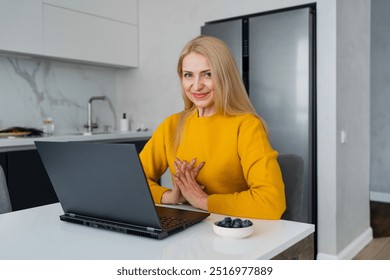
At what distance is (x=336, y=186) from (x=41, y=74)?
2487 mm

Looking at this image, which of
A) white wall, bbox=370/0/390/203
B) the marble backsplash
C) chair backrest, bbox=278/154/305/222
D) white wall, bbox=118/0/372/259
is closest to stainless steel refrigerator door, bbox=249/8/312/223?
white wall, bbox=118/0/372/259

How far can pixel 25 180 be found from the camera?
271cm

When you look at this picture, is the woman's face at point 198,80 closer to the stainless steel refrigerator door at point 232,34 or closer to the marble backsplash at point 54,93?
the stainless steel refrigerator door at point 232,34

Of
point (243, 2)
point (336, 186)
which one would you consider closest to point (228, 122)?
point (336, 186)

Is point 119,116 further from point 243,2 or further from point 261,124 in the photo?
point 261,124

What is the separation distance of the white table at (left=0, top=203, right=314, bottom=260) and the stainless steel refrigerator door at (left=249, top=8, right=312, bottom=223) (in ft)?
5.58

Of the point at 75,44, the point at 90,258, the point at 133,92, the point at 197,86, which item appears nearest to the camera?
the point at 90,258

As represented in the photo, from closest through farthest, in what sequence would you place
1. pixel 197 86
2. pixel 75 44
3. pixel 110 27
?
pixel 197 86, pixel 75 44, pixel 110 27

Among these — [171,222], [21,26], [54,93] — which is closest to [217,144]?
[171,222]

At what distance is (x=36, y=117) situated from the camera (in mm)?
3443

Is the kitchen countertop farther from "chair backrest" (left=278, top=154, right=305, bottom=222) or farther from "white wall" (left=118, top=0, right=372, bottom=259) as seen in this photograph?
"chair backrest" (left=278, top=154, right=305, bottom=222)

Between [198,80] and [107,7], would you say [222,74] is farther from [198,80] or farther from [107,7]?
[107,7]

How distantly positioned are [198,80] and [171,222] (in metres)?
0.56

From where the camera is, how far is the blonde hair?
141 cm
